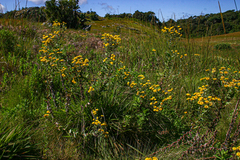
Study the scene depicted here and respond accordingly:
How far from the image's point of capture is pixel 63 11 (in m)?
12.1

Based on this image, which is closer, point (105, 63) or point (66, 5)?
point (105, 63)

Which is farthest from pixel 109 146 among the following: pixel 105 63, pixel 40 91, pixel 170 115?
pixel 40 91

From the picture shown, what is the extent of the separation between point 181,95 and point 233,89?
125 cm

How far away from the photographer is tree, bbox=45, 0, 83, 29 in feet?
39.0

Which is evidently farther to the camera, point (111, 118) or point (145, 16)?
point (145, 16)

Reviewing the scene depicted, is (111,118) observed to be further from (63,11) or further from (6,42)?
(63,11)

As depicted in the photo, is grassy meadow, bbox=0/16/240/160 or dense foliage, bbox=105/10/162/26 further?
dense foliage, bbox=105/10/162/26

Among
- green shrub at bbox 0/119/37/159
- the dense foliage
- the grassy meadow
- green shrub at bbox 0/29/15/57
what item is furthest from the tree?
green shrub at bbox 0/119/37/159

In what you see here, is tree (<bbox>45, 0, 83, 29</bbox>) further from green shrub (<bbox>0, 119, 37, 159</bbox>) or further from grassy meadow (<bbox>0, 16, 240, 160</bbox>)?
green shrub (<bbox>0, 119, 37, 159</bbox>)

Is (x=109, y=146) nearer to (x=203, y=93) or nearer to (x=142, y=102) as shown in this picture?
(x=142, y=102)

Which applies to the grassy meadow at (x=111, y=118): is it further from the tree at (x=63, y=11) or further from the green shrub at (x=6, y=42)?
the tree at (x=63, y=11)

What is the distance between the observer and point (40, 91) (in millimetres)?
2881

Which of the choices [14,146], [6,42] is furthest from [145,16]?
[14,146]

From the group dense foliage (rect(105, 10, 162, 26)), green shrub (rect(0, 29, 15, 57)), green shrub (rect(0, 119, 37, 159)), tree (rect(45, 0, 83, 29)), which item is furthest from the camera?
tree (rect(45, 0, 83, 29))
